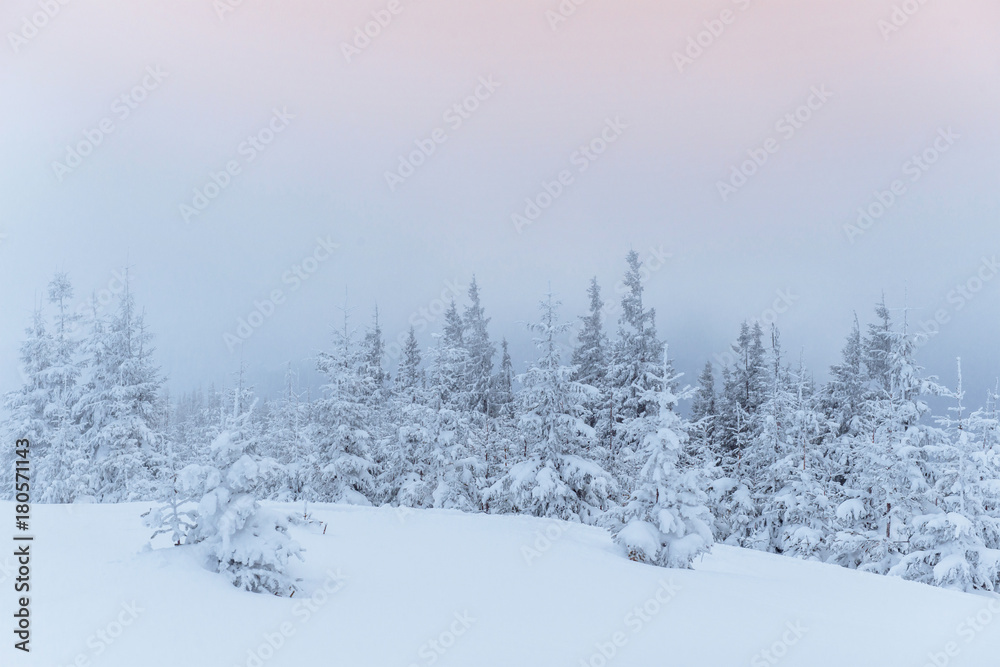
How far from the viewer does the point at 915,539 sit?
772 inches

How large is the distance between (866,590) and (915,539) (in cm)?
825

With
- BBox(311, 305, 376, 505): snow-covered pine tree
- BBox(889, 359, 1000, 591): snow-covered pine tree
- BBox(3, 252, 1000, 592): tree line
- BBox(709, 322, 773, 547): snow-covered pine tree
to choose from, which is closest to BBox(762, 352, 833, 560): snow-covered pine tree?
BBox(3, 252, 1000, 592): tree line

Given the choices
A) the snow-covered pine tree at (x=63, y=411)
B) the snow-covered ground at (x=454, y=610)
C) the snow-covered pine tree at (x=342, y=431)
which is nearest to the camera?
the snow-covered ground at (x=454, y=610)

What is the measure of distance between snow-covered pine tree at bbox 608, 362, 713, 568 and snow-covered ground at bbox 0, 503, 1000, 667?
2.38 ft

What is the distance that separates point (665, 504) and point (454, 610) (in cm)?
746

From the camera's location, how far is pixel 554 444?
22.6 meters

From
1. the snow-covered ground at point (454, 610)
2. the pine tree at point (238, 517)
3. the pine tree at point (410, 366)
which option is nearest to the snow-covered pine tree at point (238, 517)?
the pine tree at point (238, 517)

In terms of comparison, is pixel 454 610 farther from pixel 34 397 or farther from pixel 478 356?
pixel 34 397

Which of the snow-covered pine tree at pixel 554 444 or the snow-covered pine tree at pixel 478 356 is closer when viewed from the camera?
the snow-covered pine tree at pixel 554 444

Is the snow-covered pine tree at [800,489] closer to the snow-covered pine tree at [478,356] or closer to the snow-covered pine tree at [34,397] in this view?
the snow-covered pine tree at [478,356]

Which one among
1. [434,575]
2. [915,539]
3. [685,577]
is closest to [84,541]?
[434,575]

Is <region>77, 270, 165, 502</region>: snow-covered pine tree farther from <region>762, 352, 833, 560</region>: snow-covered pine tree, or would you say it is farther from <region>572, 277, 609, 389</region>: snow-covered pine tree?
<region>762, 352, 833, 560</region>: snow-covered pine tree

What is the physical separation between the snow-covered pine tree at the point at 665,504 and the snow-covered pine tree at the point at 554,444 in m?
7.12

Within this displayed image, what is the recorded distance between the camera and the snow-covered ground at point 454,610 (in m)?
6.96
